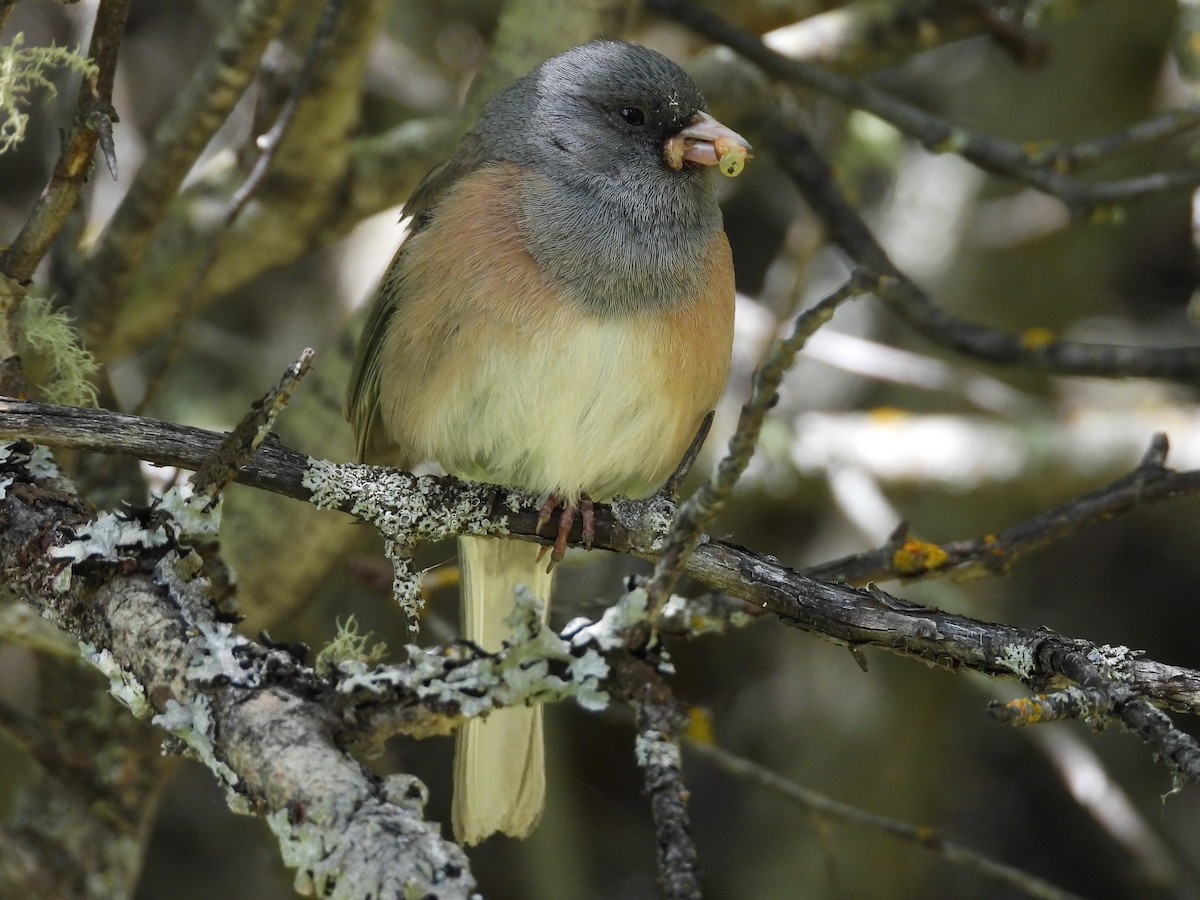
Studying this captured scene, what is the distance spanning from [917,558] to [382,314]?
1.19 m

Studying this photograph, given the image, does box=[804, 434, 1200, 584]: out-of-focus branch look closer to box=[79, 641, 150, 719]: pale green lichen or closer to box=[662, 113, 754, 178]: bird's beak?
box=[662, 113, 754, 178]: bird's beak

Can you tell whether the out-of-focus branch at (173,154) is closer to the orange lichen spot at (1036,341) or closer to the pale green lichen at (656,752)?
the pale green lichen at (656,752)

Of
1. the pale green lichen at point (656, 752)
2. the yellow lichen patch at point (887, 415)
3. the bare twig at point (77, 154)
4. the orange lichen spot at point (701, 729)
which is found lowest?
the pale green lichen at point (656, 752)

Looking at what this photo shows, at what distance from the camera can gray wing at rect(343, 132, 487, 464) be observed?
2561mm

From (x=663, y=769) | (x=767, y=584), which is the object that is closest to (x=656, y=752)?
(x=663, y=769)

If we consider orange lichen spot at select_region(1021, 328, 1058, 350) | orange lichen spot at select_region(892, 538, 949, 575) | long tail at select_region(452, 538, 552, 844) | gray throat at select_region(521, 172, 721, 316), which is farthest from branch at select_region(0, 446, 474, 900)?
orange lichen spot at select_region(1021, 328, 1058, 350)

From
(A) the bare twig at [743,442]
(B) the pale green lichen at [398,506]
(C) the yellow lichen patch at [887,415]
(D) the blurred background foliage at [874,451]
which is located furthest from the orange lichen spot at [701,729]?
(C) the yellow lichen patch at [887,415]

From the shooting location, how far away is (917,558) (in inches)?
84.3

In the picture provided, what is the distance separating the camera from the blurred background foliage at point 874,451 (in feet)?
12.1

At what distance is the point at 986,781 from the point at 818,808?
2257 mm

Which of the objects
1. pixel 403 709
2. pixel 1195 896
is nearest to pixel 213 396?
pixel 403 709

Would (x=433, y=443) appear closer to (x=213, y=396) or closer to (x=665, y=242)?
(x=665, y=242)

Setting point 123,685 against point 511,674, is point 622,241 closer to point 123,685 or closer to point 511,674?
point 511,674

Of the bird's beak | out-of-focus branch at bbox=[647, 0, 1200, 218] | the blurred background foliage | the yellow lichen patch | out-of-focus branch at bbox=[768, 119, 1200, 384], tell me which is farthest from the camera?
the yellow lichen patch
